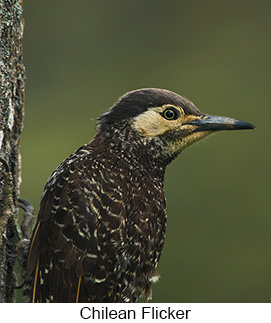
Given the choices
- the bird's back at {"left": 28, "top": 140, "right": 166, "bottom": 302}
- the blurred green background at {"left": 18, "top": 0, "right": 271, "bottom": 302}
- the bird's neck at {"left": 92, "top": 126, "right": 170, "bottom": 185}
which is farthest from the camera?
the blurred green background at {"left": 18, "top": 0, "right": 271, "bottom": 302}

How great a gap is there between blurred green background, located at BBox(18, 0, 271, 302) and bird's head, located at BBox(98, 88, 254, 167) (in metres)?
2.59

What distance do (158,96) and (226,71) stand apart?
4672 mm

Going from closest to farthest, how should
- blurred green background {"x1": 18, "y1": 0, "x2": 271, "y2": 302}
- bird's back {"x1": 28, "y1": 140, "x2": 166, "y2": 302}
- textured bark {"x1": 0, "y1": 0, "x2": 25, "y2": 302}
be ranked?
textured bark {"x1": 0, "y1": 0, "x2": 25, "y2": 302}
bird's back {"x1": 28, "y1": 140, "x2": 166, "y2": 302}
blurred green background {"x1": 18, "y1": 0, "x2": 271, "y2": 302}

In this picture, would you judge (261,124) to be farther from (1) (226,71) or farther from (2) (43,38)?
(2) (43,38)

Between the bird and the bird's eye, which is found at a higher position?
the bird's eye

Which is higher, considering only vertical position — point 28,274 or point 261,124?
point 261,124


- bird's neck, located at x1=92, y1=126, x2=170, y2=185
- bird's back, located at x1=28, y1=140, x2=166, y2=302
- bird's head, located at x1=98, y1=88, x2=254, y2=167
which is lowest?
bird's back, located at x1=28, y1=140, x2=166, y2=302

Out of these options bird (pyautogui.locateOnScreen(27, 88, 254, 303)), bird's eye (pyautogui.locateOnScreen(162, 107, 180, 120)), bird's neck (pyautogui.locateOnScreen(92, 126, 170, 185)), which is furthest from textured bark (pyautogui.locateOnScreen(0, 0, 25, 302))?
bird's eye (pyautogui.locateOnScreen(162, 107, 180, 120))

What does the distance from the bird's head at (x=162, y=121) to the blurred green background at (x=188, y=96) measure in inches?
102

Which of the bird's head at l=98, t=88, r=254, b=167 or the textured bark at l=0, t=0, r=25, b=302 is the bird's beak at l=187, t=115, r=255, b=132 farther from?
the textured bark at l=0, t=0, r=25, b=302

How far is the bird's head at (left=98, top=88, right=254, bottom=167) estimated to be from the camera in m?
4.50

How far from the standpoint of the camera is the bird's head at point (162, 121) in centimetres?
450

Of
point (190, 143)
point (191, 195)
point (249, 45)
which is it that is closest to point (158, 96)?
point (190, 143)

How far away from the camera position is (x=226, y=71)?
904 centimetres
